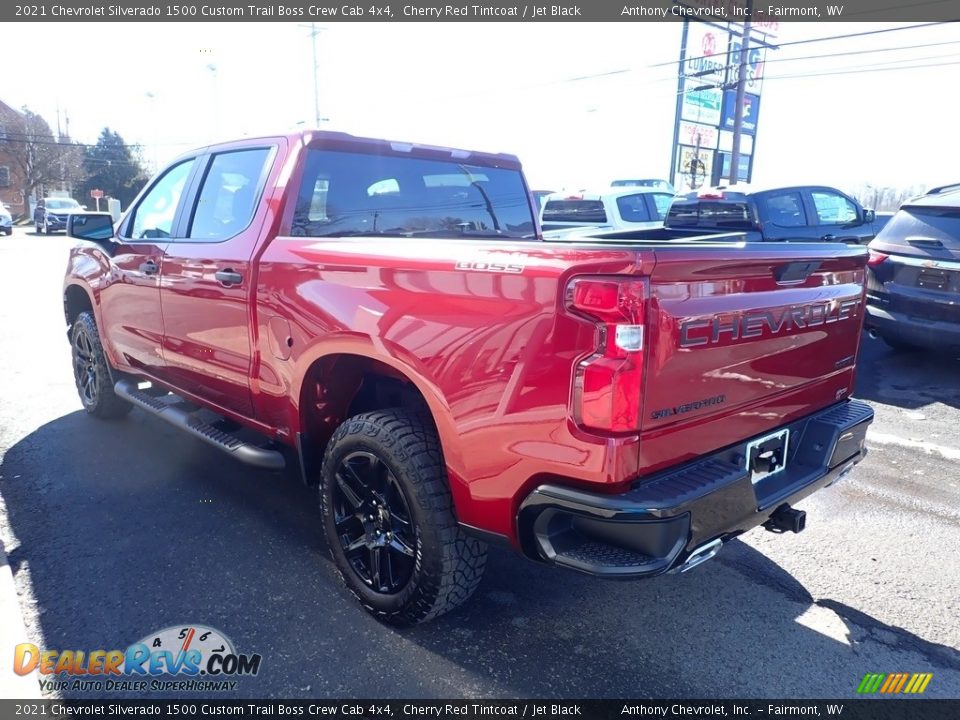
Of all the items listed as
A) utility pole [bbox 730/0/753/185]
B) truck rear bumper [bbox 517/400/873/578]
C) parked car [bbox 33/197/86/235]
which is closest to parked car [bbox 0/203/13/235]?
parked car [bbox 33/197/86/235]

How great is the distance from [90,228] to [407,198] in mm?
2540

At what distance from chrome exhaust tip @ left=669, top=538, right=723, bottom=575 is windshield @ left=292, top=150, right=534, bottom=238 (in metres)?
2.24

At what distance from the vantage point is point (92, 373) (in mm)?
5445

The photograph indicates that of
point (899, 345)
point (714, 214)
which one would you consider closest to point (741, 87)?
point (714, 214)

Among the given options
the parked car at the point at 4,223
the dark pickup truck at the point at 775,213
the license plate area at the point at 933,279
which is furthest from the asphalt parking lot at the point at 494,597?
the parked car at the point at 4,223

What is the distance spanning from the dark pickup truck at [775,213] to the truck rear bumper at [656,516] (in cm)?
606

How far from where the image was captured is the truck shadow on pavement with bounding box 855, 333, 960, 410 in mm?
6215

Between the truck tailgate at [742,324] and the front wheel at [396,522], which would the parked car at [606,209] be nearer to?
the truck tailgate at [742,324]

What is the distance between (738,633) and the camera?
2861 millimetres

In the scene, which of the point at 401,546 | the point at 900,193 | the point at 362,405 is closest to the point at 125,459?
the point at 362,405

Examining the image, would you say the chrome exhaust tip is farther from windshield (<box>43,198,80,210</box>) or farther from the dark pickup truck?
windshield (<box>43,198,80,210</box>)

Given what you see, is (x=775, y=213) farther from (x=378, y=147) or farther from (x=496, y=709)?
(x=496, y=709)

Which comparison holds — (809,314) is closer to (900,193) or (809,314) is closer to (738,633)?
(738,633)

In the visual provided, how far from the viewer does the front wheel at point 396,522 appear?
2.58 m
